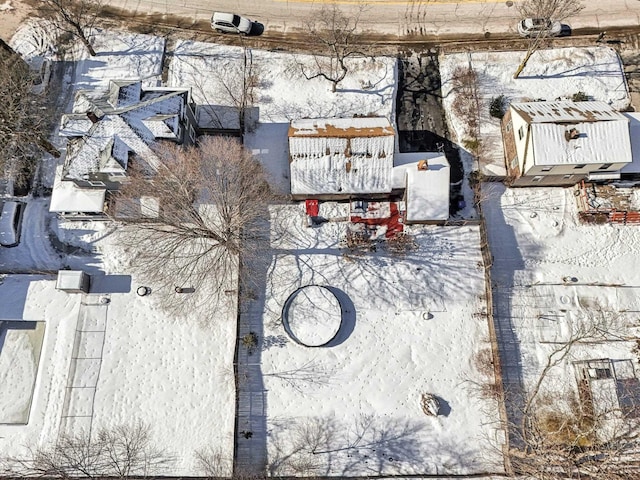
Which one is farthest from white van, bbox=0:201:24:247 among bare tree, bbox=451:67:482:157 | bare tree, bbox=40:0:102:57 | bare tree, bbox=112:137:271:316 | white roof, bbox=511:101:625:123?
white roof, bbox=511:101:625:123

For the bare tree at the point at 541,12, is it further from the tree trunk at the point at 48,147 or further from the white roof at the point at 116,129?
the tree trunk at the point at 48,147

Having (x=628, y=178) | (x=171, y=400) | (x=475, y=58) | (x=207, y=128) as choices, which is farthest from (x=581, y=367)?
(x=207, y=128)

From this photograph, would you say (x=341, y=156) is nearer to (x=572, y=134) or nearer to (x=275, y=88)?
(x=275, y=88)

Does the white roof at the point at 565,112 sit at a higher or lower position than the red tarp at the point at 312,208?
higher

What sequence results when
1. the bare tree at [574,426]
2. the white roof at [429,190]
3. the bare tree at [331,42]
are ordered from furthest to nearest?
the bare tree at [331,42] < the white roof at [429,190] < the bare tree at [574,426]

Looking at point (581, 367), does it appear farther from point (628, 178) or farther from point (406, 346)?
point (628, 178)

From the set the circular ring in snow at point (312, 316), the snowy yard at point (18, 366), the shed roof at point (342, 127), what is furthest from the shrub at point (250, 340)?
the snowy yard at point (18, 366)

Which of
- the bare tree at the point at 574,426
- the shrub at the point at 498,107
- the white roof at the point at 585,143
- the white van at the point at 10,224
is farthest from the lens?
the shrub at the point at 498,107
